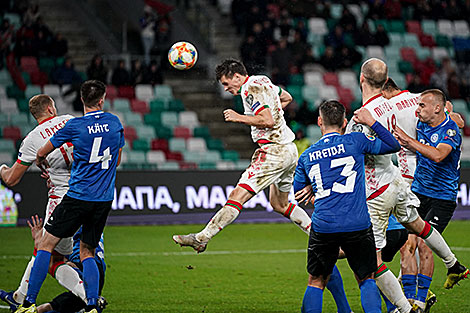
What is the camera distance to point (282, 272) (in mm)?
10172

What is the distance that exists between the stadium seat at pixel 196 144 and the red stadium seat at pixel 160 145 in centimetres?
62

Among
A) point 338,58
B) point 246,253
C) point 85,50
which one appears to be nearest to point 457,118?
point 246,253

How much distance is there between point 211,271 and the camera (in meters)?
10.4

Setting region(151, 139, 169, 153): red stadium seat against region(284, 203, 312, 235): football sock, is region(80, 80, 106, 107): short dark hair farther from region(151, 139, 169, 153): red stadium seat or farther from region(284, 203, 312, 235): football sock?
region(151, 139, 169, 153): red stadium seat

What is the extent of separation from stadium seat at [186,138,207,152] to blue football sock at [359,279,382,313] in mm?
12969

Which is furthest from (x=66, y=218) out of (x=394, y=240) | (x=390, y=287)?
(x=394, y=240)

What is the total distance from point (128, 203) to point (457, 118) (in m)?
8.56

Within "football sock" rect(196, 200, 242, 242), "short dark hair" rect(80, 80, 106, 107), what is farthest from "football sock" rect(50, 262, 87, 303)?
"short dark hair" rect(80, 80, 106, 107)

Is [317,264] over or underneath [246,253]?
over

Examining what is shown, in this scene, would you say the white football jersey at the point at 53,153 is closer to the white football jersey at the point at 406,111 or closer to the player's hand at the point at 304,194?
the player's hand at the point at 304,194

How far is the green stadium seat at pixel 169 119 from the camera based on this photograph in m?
19.4

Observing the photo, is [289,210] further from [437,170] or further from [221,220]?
[437,170]

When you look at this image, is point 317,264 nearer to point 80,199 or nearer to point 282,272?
point 80,199

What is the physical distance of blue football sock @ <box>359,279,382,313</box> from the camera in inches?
240
